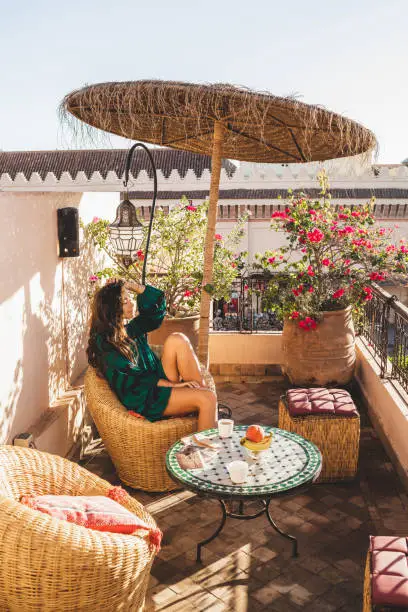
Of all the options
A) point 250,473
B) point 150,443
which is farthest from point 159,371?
point 250,473

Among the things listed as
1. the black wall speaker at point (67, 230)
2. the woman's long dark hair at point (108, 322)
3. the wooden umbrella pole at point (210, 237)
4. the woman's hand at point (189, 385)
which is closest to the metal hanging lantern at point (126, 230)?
the black wall speaker at point (67, 230)

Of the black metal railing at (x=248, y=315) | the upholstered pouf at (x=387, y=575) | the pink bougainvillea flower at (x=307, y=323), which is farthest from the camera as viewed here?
the black metal railing at (x=248, y=315)

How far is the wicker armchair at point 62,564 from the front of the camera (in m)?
2.08

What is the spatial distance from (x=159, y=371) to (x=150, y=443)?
51cm

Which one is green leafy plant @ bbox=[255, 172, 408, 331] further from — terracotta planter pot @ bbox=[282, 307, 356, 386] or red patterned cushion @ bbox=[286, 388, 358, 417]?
red patterned cushion @ bbox=[286, 388, 358, 417]

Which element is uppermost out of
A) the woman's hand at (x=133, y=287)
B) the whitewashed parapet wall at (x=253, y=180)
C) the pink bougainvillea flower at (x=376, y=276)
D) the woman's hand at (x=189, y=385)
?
the whitewashed parapet wall at (x=253, y=180)

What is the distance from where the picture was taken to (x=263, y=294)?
540 centimetres

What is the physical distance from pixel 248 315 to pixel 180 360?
226 centimetres

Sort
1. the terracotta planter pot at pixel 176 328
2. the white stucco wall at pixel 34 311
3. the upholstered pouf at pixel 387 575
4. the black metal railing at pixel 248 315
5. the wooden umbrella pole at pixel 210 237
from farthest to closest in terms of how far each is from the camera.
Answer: the black metal railing at pixel 248 315, the terracotta planter pot at pixel 176 328, the wooden umbrella pole at pixel 210 237, the white stucco wall at pixel 34 311, the upholstered pouf at pixel 387 575

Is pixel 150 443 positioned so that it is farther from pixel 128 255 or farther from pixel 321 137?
pixel 321 137

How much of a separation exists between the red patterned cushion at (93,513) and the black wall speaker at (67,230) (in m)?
2.16

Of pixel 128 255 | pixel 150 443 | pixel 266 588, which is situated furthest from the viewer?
pixel 128 255

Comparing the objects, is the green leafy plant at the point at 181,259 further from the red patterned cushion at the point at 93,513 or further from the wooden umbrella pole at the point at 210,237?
the red patterned cushion at the point at 93,513

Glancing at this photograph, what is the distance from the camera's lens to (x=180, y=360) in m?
3.76
